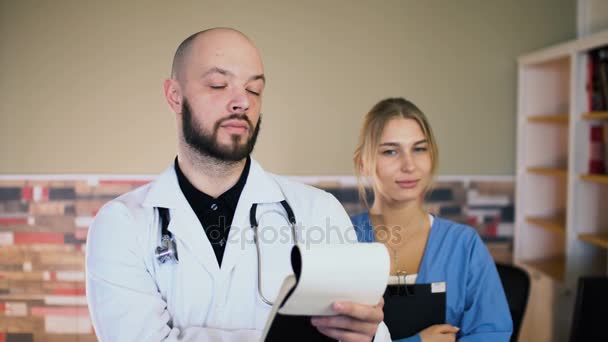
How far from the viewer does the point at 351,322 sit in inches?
39.7

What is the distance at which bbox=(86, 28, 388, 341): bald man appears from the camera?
1.22 m

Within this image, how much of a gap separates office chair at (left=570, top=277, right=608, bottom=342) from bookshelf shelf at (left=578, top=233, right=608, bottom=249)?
220mm

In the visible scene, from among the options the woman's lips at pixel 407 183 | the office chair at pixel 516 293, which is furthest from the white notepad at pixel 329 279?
the office chair at pixel 516 293

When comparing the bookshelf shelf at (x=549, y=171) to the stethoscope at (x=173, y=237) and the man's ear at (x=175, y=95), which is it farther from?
the man's ear at (x=175, y=95)

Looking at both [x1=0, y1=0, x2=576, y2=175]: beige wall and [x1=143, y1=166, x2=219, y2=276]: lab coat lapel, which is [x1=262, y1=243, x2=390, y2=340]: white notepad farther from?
[x1=0, y1=0, x2=576, y2=175]: beige wall

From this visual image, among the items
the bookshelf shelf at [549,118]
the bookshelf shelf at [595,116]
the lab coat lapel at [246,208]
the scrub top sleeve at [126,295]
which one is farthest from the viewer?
the bookshelf shelf at [549,118]

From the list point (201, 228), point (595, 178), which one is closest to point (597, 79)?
point (595, 178)

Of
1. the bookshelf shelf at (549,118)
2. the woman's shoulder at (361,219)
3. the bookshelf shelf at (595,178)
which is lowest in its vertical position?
the woman's shoulder at (361,219)

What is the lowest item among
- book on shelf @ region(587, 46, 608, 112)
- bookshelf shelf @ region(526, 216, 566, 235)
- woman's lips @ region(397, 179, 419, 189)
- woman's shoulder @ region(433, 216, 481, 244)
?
bookshelf shelf @ region(526, 216, 566, 235)

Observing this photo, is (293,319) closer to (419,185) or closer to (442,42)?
(419,185)

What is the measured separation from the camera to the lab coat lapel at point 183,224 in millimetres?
1288

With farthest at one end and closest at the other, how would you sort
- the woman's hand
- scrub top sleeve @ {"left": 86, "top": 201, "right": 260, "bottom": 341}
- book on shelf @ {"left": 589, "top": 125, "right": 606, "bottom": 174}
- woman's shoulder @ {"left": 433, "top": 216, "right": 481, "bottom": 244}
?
book on shelf @ {"left": 589, "top": 125, "right": 606, "bottom": 174}
woman's shoulder @ {"left": 433, "top": 216, "right": 481, "bottom": 244}
the woman's hand
scrub top sleeve @ {"left": 86, "top": 201, "right": 260, "bottom": 341}

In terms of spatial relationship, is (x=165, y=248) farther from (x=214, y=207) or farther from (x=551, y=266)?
(x=551, y=266)

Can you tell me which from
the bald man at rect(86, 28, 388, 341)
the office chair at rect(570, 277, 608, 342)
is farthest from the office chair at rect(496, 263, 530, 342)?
the bald man at rect(86, 28, 388, 341)
